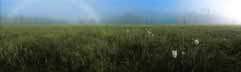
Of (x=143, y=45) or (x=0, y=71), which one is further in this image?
(x=143, y=45)

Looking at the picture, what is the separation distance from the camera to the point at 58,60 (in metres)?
2.55

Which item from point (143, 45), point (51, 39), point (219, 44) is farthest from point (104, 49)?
point (219, 44)

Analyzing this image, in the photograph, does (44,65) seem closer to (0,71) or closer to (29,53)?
(29,53)

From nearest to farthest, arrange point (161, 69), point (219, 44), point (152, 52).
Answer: point (161, 69)
point (152, 52)
point (219, 44)

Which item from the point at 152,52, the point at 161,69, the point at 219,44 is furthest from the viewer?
the point at 219,44

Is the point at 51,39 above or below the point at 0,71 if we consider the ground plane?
above

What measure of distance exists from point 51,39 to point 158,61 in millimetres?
1030

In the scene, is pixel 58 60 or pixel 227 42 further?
pixel 227 42

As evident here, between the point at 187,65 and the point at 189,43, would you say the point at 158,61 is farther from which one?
the point at 189,43

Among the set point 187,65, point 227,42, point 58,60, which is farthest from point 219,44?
point 58,60

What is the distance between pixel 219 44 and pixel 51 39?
1.50 metres

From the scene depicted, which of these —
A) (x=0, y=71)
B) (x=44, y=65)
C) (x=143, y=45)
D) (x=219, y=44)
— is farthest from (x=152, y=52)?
(x=0, y=71)

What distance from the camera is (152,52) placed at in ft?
8.66

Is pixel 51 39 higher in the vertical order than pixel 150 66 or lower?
higher
